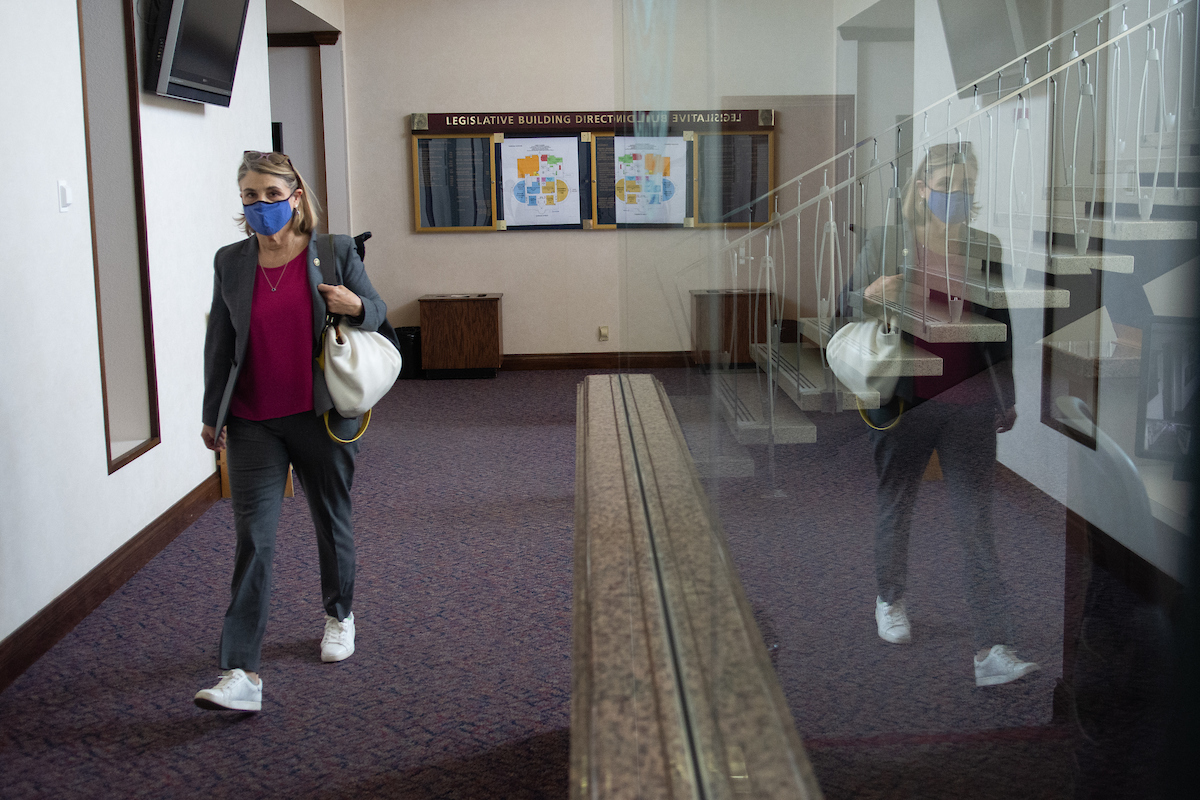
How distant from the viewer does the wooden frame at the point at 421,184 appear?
310 inches

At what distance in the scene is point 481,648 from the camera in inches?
113

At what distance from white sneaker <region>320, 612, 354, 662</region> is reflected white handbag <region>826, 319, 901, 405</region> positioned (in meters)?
2.46

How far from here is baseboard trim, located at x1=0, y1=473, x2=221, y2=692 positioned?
2.69 metres

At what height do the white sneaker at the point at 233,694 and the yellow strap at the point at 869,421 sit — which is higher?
the yellow strap at the point at 869,421

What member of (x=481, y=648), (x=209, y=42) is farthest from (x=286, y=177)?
(x=209, y=42)

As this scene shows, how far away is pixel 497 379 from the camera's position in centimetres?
779

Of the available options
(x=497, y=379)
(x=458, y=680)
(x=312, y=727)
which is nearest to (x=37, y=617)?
(x=312, y=727)

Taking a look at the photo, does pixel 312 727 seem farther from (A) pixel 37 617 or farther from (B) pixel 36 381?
(B) pixel 36 381

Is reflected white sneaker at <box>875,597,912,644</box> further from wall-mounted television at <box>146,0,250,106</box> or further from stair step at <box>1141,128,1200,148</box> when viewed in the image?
wall-mounted television at <box>146,0,250,106</box>

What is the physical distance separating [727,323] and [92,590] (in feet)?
9.81

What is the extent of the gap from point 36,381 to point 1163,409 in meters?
3.19

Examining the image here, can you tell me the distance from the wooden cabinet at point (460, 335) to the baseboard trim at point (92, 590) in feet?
11.3

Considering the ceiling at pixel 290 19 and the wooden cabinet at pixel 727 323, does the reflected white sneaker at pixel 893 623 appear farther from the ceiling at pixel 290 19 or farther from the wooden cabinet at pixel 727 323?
the ceiling at pixel 290 19

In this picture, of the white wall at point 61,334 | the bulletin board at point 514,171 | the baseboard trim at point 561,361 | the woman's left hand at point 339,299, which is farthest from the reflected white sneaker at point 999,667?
the baseboard trim at point 561,361
